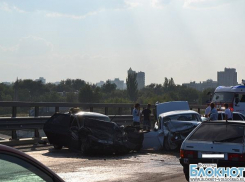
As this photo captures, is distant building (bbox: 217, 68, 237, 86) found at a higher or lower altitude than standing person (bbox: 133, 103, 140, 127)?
higher

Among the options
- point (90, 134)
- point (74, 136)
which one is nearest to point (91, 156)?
point (90, 134)

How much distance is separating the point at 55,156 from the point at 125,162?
2397 millimetres

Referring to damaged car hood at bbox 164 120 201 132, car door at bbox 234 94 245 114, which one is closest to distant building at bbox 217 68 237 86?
car door at bbox 234 94 245 114

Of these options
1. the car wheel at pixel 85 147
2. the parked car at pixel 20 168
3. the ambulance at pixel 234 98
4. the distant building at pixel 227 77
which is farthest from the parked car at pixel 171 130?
the distant building at pixel 227 77

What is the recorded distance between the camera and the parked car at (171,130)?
60.0 feet

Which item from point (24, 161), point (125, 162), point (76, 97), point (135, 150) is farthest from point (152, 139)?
point (76, 97)

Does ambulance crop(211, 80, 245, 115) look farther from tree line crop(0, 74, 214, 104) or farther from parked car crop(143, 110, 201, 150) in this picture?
parked car crop(143, 110, 201, 150)

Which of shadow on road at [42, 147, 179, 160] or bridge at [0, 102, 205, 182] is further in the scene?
shadow on road at [42, 147, 179, 160]

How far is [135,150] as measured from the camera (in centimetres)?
1870

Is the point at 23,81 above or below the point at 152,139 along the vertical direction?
above

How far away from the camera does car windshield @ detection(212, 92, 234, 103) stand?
3088 cm

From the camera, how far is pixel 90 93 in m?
62.1

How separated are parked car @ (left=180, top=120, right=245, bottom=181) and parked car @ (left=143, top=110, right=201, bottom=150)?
24.4 ft

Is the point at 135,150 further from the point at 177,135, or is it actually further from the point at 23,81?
the point at 23,81
